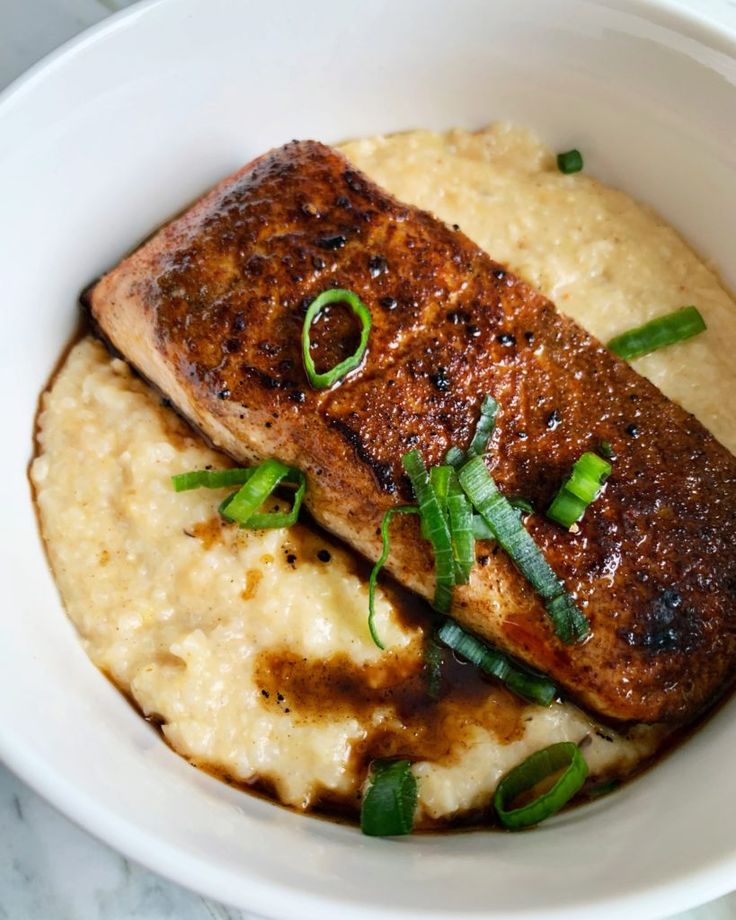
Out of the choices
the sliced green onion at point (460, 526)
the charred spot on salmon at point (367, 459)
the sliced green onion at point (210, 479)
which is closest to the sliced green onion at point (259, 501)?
the sliced green onion at point (210, 479)

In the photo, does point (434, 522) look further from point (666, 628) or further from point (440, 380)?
point (666, 628)

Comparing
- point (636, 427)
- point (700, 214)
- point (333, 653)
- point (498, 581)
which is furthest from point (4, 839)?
point (700, 214)

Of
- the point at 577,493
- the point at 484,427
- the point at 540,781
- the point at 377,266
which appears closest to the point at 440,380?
the point at 484,427

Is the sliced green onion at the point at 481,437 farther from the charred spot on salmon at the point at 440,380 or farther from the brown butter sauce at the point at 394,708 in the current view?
the brown butter sauce at the point at 394,708

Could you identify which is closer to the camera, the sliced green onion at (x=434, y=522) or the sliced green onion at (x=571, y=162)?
the sliced green onion at (x=434, y=522)

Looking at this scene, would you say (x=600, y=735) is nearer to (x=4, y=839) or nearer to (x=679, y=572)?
(x=679, y=572)

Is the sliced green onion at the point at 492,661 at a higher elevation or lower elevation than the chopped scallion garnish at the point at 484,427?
lower

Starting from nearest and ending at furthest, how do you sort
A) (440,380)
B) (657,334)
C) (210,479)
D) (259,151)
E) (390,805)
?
(390,805) → (440,380) → (210,479) → (657,334) → (259,151)

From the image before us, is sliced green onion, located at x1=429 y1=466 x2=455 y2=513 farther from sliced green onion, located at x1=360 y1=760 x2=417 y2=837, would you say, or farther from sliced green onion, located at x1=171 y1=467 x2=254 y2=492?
sliced green onion, located at x1=360 y1=760 x2=417 y2=837
